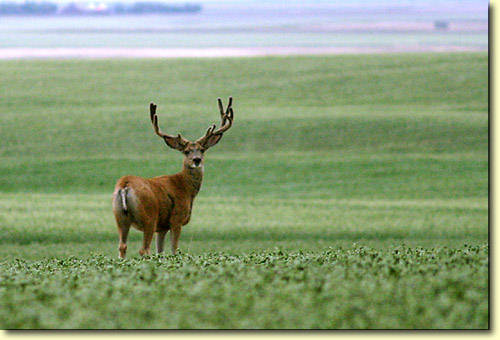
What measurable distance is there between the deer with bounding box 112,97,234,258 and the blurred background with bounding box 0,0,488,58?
34.2 metres

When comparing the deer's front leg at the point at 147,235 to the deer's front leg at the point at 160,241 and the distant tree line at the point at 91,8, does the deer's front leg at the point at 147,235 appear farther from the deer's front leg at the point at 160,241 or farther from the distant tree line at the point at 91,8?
the distant tree line at the point at 91,8

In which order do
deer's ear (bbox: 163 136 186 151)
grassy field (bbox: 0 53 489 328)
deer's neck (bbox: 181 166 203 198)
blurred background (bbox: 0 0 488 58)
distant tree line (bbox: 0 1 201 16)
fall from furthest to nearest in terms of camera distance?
1. distant tree line (bbox: 0 1 201 16)
2. blurred background (bbox: 0 0 488 58)
3. deer's neck (bbox: 181 166 203 198)
4. deer's ear (bbox: 163 136 186 151)
5. grassy field (bbox: 0 53 489 328)

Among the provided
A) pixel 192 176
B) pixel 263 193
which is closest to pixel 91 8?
pixel 263 193

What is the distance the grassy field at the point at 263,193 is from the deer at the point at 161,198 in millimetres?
554

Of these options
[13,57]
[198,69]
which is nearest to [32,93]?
[198,69]

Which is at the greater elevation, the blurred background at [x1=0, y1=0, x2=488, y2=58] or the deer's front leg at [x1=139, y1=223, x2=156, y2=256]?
the blurred background at [x1=0, y1=0, x2=488, y2=58]

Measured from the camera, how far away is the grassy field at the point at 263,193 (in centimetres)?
743

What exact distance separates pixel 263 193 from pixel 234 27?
4126cm

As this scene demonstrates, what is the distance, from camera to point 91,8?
61156mm

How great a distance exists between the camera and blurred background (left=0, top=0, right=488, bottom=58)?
169ft

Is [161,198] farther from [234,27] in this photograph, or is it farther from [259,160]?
[234,27]

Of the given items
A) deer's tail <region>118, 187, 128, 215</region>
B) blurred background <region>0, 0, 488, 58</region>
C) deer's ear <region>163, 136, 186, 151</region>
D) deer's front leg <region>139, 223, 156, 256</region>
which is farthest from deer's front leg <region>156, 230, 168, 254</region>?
blurred background <region>0, 0, 488, 58</region>

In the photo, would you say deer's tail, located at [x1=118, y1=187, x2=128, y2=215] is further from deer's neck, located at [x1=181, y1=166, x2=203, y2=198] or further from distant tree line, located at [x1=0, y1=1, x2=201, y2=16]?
distant tree line, located at [x1=0, y1=1, x2=201, y2=16]

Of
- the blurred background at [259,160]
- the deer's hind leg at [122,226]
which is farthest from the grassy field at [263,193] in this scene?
the deer's hind leg at [122,226]
